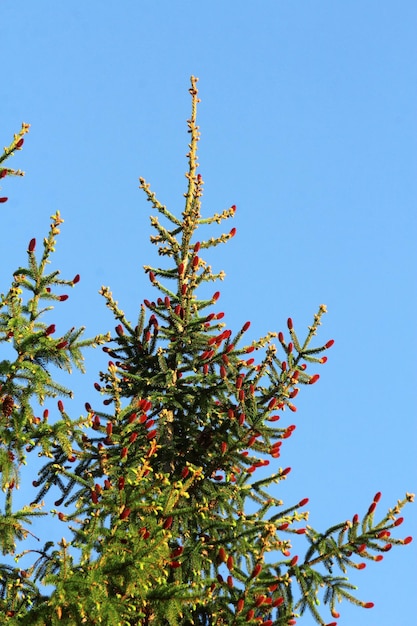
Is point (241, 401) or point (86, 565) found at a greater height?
point (241, 401)

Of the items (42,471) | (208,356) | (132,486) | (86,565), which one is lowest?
(86,565)

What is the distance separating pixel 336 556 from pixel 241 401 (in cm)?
235


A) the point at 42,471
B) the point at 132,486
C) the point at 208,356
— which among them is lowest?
the point at 132,486

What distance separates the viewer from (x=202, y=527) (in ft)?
A: 40.3

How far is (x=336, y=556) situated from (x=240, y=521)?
1300 mm

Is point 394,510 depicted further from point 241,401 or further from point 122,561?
point 122,561

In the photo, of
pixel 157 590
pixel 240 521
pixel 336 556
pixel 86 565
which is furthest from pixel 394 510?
pixel 86 565

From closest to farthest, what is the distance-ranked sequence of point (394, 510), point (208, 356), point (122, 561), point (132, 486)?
point (122, 561) → point (132, 486) → point (394, 510) → point (208, 356)

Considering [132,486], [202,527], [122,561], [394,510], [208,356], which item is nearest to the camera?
[122,561]

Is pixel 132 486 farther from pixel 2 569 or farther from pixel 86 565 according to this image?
pixel 2 569

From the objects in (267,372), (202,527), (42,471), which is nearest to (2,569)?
(42,471)

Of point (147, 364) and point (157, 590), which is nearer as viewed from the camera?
point (157, 590)

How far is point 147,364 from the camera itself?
47.6 feet

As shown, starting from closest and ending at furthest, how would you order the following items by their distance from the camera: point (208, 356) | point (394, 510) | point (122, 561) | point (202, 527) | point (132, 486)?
point (122, 561)
point (132, 486)
point (394, 510)
point (202, 527)
point (208, 356)
